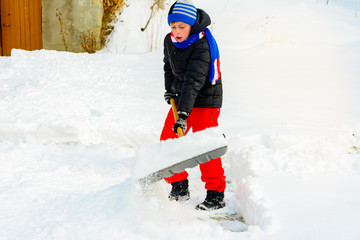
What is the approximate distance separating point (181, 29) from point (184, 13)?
9cm

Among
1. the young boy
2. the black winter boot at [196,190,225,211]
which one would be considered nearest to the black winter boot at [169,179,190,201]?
the young boy

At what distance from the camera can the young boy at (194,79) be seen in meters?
2.13

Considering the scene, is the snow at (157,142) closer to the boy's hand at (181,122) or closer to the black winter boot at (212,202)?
the black winter boot at (212,202)

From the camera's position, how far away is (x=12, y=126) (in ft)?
10.8

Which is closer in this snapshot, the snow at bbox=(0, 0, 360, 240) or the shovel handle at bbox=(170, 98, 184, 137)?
the snow at bbox=(0, 0, 360, 240)

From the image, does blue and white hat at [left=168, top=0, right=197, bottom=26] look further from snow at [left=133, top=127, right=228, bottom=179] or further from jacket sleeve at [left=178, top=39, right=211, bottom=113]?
snow at [left=133, top=127, right=228, bottom=179]

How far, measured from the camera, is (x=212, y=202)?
2334 millimetres

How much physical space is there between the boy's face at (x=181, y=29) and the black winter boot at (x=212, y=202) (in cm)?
100

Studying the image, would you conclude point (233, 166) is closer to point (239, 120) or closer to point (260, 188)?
point (260, 188)

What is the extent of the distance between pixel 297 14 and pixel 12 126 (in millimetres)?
7497

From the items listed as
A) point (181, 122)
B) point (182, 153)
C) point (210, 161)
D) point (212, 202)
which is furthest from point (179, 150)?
point (212, 202)

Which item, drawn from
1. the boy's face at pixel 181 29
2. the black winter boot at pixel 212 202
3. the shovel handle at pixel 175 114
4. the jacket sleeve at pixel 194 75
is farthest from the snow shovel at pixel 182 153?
the boy's face at pixel 181 29

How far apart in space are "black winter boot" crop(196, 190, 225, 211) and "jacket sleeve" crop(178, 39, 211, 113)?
1.97 ft

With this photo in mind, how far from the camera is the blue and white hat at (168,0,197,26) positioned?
2.12 metres
